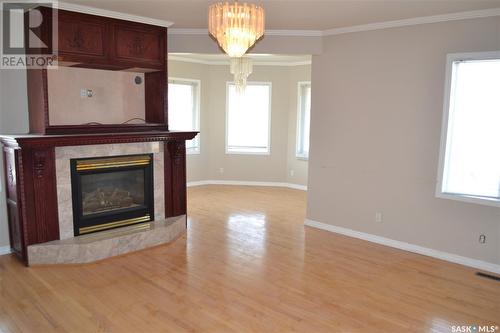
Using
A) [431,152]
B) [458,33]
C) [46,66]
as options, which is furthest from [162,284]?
[458,33]

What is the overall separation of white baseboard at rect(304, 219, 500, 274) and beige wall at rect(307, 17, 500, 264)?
5cm

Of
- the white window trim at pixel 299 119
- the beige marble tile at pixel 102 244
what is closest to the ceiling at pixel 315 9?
the beige marble tile at pixel 102 244

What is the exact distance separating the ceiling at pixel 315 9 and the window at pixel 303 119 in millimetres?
3227

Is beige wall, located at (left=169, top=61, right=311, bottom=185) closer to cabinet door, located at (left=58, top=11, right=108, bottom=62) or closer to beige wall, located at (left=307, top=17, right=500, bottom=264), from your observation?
beige wall, located at (left=307, top=17, right=500, bottom=264)

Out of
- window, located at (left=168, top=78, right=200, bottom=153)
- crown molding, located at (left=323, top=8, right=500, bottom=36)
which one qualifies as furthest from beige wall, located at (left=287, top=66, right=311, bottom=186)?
crown molding, located at (left=323, top=8, right=500, bottom=36)

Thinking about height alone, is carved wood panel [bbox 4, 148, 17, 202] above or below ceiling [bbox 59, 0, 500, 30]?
below

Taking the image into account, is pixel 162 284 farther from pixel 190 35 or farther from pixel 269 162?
pixel 269 162

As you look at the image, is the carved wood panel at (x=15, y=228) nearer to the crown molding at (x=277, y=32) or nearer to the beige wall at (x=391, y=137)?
the crown molding at (x=277, y=32)

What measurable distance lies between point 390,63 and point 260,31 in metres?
2.43

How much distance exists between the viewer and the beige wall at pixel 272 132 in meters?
8.13

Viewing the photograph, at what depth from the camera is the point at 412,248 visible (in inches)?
181

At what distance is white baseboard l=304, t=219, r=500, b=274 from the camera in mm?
4086

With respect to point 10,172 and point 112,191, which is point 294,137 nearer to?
point 112,191

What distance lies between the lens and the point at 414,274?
394cm
